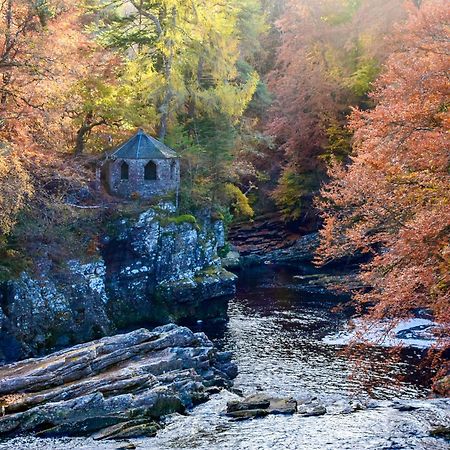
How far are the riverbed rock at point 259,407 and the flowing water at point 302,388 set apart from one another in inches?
15.4

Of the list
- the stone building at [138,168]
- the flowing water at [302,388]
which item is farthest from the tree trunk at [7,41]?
the flowing water at [302,388]

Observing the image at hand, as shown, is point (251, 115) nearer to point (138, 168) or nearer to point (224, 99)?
point (224, 99)

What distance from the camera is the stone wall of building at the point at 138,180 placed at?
111 feet

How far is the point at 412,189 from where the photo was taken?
20.9 meters

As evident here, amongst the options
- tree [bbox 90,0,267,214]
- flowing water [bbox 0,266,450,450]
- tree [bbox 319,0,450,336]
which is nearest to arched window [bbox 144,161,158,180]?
tree [bbox 90,0,267,214]

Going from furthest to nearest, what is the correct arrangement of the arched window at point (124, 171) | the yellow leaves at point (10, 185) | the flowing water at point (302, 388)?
the arched window at point (124, 171)
the yellow leaves at point (10, 185)
the flowing water at point (302, 388)

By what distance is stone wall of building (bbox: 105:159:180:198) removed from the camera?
111 feet

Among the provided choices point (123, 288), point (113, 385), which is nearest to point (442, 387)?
point (113, 385)

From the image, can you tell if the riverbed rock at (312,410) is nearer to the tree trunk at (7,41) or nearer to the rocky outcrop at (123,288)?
the rocky outcrop at (123,288)

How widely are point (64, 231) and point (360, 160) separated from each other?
13.9m

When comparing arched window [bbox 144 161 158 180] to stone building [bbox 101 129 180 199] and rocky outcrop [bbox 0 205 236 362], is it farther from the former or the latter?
rocky outcrop [bbox 0 205 236 362]

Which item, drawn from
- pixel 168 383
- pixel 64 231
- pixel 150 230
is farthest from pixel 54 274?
pixel 168 383

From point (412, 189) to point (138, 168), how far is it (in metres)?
16.9

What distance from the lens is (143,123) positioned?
3706cm
